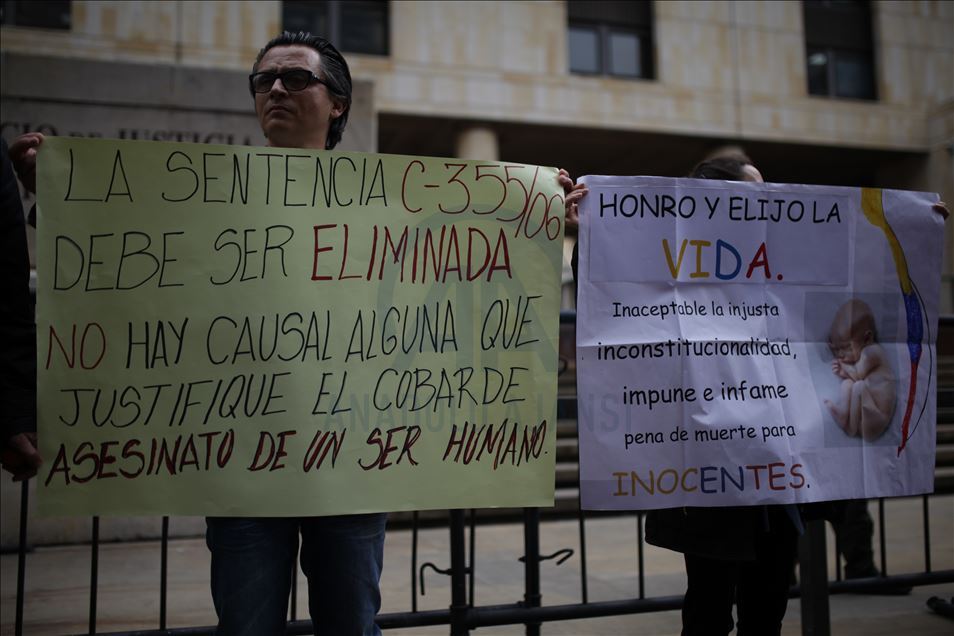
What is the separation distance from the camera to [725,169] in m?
2.77

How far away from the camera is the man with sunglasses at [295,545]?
1.92 meters

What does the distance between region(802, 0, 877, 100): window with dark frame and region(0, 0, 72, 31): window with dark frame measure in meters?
13.4

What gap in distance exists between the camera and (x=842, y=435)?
268 centimetres

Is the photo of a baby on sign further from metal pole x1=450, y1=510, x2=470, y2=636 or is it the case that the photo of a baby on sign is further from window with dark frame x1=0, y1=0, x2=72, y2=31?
window with dark frame x1=0, y1=0, x2=72, y2=31

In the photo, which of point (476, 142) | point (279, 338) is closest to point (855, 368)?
point (279, 338)

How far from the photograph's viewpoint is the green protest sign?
2.07m

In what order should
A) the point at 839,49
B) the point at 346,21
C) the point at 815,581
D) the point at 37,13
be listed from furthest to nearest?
1. the point at 839,49
2. the point at 346,21
3. the point at 37,13
4. the point at 815,581

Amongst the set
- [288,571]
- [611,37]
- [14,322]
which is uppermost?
[611,37]

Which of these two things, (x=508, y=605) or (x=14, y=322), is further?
(x=508, y=605)

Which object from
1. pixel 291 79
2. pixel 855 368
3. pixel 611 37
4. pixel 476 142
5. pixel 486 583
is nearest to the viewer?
pixel 291 79

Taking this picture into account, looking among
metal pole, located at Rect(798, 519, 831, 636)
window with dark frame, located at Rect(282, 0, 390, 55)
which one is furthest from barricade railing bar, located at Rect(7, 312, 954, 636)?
window with dark frame, located at Rect(282, 0, 390, 55)

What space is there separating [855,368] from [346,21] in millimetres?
Answer: 13203

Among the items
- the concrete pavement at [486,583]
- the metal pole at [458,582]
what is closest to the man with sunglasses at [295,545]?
the metal pole at [458,582]

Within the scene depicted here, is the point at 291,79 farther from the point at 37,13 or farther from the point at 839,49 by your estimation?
the point at 839,49
